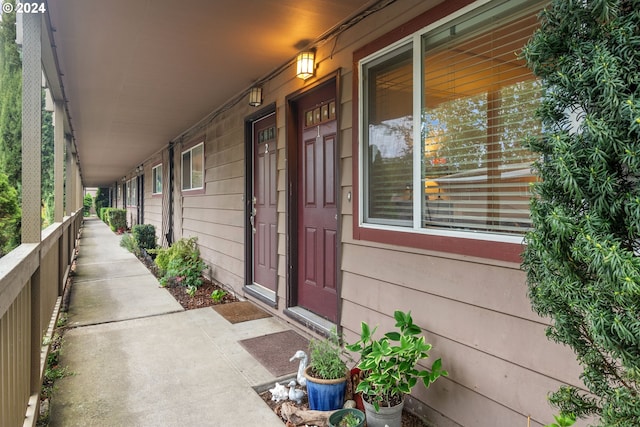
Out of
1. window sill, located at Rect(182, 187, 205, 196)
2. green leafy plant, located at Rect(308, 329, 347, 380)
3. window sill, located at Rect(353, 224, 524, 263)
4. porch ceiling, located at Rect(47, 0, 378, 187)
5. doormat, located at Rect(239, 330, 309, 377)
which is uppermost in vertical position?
porch ceiling, located at Rect(47, 0, 378, 187)

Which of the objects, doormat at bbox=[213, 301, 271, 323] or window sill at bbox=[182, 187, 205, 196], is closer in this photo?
doormat at bbox=[213, 301, 271, 323]

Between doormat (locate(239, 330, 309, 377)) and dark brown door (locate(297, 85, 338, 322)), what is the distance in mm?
297

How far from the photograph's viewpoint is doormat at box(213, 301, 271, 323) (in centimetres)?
388

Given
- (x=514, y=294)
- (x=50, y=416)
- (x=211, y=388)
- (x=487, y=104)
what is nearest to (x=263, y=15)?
(x=487, y=104)

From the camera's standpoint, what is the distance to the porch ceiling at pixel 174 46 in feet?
8.50

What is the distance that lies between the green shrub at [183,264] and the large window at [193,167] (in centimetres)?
102

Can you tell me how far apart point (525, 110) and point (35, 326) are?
2762 mm

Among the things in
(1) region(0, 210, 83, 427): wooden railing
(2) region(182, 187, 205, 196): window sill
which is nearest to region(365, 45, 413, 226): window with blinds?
(1) region(0, 210, 83, 427): wooden railing

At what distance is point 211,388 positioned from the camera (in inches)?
97.0

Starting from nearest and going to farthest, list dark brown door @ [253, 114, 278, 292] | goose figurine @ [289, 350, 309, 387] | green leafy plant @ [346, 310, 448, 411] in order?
Result: 1. green leafy plant @ [346, 310, 448, 411]
2. goose figurine @ [289, 350, 309, 387]
3. dark brown door @ [253, 114, 278, 292]

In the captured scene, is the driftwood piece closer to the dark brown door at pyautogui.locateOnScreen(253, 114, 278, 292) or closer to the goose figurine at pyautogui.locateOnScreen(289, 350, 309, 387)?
the goose figurine at pyautogui.locateOnScreen(289, 350, 309, 387)

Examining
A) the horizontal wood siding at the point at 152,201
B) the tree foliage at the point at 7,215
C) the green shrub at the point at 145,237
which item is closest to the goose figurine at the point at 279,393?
the tree foliage at the point at 7,215

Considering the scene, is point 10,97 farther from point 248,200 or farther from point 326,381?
point 326,381

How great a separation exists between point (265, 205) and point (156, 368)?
1950 millimetres
